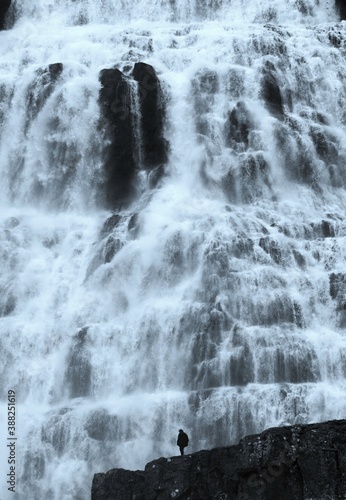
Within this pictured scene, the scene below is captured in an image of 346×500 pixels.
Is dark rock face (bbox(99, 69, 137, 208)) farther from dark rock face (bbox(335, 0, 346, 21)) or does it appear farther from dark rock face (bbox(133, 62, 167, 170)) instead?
dark rock face (bbox(335, 0, 346, 21))

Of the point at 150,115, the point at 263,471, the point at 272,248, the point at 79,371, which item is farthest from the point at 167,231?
the point at 263,471

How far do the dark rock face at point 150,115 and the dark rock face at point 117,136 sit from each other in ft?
1.71

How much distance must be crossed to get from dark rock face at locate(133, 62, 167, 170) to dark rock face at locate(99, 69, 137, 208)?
0.52 metres

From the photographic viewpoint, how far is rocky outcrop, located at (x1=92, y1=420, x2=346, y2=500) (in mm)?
18047

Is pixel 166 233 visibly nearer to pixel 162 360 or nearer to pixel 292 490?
pixel 162 360

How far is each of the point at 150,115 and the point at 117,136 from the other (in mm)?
1737

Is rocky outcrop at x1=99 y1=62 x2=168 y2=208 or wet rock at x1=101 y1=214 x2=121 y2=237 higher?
rocky outcrop at x1=99 y1=62 x2=168 y2=208

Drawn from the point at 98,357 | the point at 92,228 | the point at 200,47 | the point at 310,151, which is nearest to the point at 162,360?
the point at 98,357

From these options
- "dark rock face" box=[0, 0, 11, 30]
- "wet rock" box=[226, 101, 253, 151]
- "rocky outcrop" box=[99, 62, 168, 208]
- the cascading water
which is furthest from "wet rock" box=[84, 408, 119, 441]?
"dark rock face" box=[0, 0, 11, 30]

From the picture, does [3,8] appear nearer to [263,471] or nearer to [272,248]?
[272,248]

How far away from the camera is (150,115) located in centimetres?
3659

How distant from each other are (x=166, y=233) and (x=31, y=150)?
912 centimetres

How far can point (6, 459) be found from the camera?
24609mm

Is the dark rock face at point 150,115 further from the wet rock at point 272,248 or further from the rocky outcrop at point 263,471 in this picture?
the rocky outcrop at point 263,471
